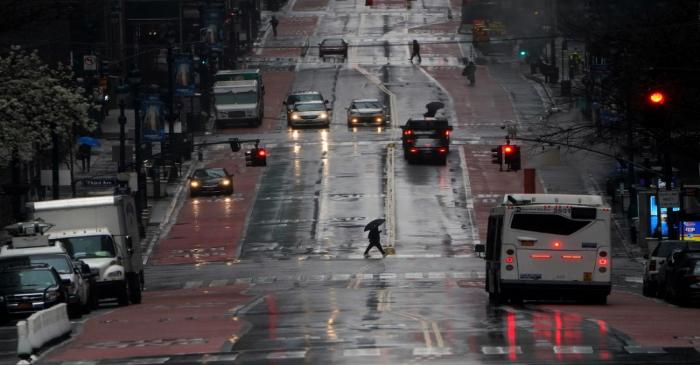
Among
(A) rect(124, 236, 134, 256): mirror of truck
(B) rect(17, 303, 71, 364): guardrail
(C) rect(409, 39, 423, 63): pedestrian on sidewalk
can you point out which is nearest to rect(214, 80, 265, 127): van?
(C) rect(409, 39, 423, 63): pedestrian on sidewalk

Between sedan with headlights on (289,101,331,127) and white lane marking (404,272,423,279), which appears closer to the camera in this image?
white lane marking (404,272,423,279)

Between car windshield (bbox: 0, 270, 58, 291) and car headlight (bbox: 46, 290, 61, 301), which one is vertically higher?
car windshield (bbox: 0, 270, 58, 291)

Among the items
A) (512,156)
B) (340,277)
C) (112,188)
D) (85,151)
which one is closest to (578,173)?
(512,156)

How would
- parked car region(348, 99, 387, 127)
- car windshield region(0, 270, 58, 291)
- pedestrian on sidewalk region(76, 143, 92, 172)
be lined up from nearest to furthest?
car windshield region(0, 270, 58, 291) < pedestrian on sidewalk region(76, 143, 92, 172) < parked car region(348, 99, 387, 127)

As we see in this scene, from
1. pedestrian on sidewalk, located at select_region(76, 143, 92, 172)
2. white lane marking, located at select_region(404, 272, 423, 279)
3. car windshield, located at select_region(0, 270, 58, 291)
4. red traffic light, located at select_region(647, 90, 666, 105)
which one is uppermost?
red traffic light, located at select_region(647, 90, 666, 105)

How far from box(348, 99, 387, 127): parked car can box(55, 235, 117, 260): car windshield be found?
5460cm

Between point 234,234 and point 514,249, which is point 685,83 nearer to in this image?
point 514,249

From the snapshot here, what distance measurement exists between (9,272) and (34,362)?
10.7 meters

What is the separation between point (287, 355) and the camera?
2594cm

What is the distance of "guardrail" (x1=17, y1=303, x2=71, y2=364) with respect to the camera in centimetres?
2725

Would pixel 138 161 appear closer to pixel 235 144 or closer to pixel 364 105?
pixel 235 144

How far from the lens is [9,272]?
37.2 meters

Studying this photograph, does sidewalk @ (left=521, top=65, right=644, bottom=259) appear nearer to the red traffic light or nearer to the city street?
the city street

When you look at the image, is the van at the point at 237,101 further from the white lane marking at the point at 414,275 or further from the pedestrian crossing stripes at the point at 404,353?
the pedestrian crossing stripes at the point at 404,353
